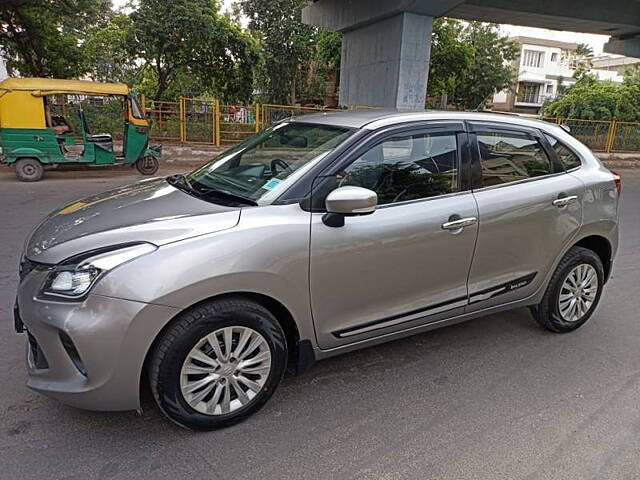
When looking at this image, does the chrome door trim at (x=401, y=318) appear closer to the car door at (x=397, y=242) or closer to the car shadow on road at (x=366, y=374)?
the car door at (x=397, y=242)

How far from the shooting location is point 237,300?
244 centimetres

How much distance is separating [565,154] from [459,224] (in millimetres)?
1324

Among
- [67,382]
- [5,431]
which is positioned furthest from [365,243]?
[5,431]

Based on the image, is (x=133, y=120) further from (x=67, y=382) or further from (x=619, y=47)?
(x=619, y=47)

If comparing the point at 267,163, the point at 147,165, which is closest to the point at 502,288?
the point at 267,163

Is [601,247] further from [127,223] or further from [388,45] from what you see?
[388,45]

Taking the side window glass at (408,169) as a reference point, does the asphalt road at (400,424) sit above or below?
below

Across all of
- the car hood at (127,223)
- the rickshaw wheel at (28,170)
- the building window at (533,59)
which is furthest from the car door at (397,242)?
the building window at (533,59)

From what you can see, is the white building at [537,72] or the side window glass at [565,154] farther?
the white building at [537,72]

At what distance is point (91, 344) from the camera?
213 centimetres

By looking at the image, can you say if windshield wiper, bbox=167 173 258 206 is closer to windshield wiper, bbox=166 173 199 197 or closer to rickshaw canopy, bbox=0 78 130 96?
windshield wiper, bbox=166 173 199 197

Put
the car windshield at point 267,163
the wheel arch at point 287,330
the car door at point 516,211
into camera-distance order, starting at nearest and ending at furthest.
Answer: the wheel arch at point 287,330 → the car windshield at point 267,163 → the car door at point 516,211

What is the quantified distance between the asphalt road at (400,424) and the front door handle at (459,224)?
3.17ft

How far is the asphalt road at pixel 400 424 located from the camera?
2301mm
